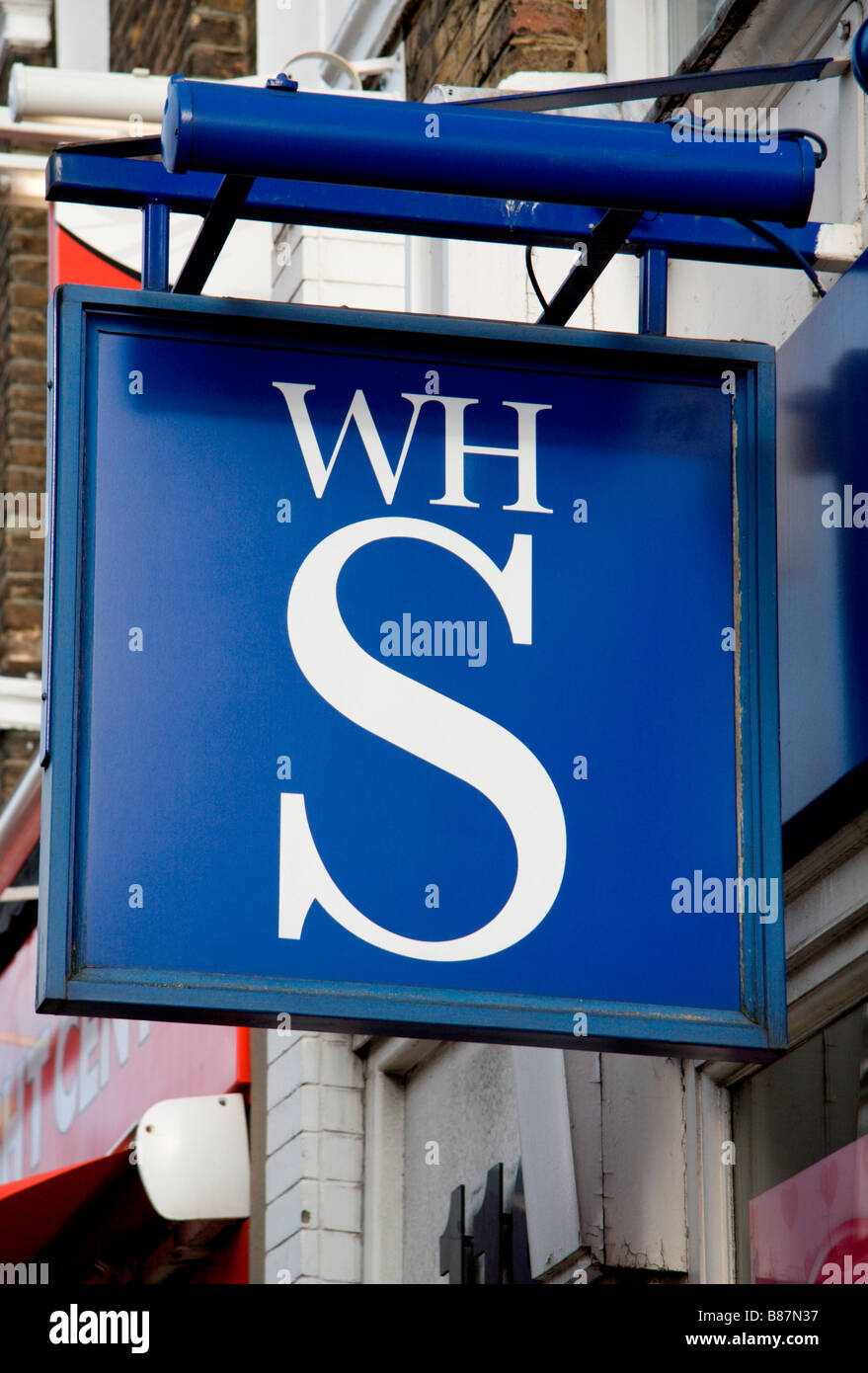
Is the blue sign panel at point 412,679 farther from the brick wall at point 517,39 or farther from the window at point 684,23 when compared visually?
the brick wall at point 517,39

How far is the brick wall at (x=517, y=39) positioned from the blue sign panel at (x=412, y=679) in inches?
95.6

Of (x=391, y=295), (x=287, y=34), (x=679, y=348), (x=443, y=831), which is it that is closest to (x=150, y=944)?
(x=443, y=831)

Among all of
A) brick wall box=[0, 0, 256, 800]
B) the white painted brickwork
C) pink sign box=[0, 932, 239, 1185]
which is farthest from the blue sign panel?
brick wall box=[0, 0, 256, 800]

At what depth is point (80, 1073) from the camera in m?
9.27

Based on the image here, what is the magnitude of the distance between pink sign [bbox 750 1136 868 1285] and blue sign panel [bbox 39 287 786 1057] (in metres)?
0.72

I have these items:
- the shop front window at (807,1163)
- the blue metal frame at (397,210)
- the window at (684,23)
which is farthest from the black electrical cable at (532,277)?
the window at (684,23)

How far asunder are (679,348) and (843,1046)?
1336 mm

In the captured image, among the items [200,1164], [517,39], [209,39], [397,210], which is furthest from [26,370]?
[397,210]

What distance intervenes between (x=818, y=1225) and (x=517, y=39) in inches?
132

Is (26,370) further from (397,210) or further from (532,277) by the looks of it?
(397,210)

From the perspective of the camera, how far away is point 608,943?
3.52 meters

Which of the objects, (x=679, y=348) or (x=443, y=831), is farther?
(x=679, y=348)

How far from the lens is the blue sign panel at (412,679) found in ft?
11.3

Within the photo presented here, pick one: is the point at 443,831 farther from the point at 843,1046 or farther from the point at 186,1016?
the point at 843,1046
